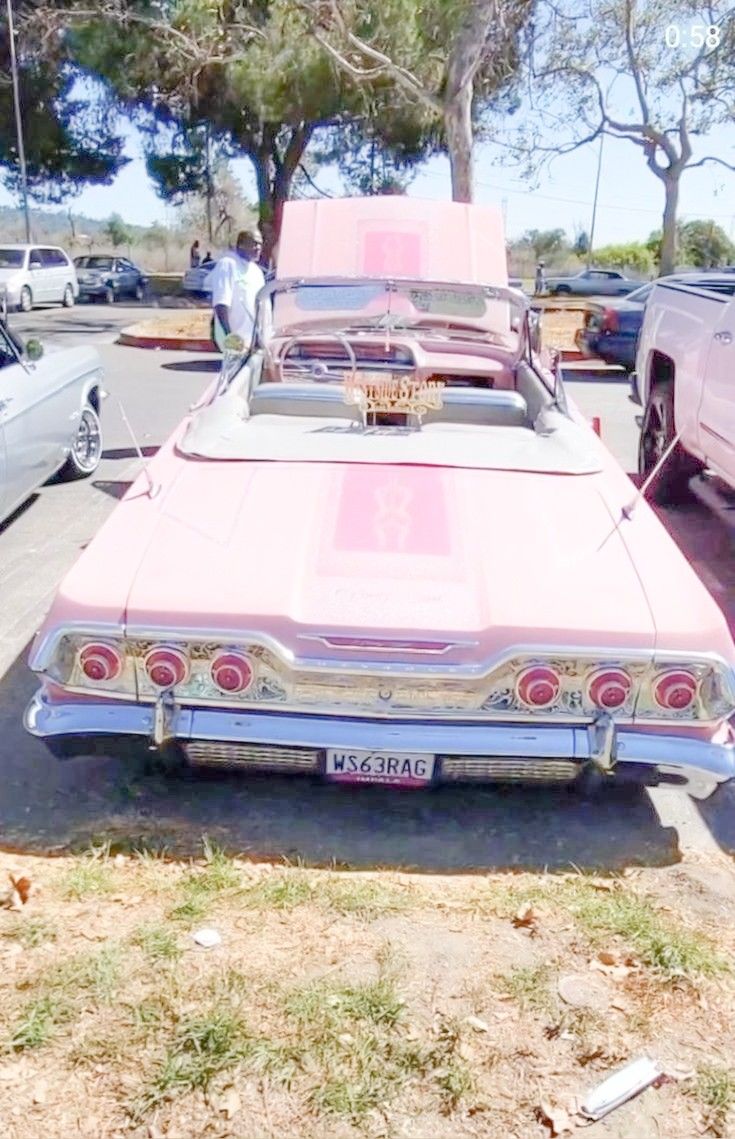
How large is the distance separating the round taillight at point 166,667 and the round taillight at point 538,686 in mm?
1006

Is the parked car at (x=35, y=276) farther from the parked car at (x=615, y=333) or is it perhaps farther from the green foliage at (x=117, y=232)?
the green foliage at (x=117, y=232)

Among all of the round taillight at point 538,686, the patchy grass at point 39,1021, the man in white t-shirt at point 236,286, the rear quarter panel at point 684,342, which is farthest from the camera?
the man in white t-shirt at point 236,286

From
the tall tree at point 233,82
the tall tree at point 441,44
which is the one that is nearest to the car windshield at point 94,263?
the tall tree at point 233,82

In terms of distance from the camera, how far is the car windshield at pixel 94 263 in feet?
95.5

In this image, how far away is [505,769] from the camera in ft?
10.3

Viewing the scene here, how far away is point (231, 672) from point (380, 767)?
541mm

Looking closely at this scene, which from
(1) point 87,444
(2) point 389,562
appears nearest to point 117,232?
(1) point 87,444

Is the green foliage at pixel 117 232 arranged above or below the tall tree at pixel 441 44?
below

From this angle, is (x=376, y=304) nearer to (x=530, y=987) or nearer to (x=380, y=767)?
(x=380, y=767)

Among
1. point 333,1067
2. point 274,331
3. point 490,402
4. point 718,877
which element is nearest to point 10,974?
point 333,1067

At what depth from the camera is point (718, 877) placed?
3244 millimetres

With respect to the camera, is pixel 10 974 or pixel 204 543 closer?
pixel 10 974

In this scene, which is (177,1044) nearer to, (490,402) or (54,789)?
(54,789)

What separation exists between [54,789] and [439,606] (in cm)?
154
